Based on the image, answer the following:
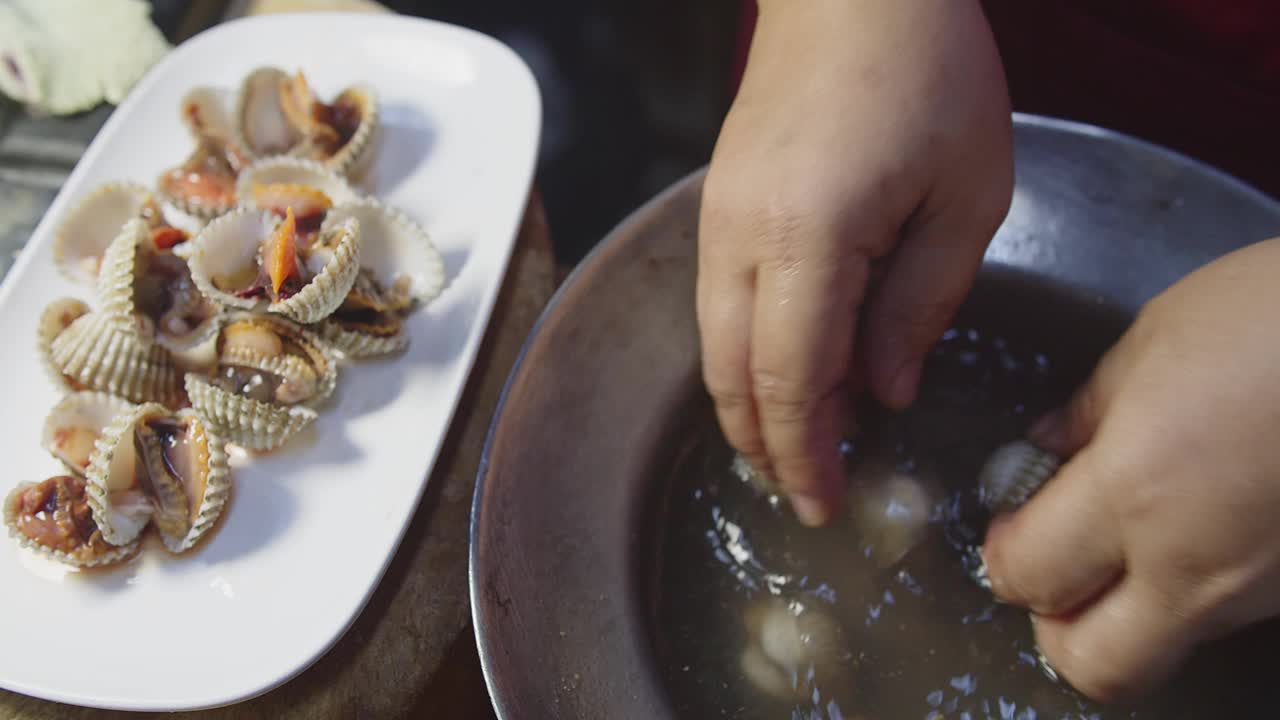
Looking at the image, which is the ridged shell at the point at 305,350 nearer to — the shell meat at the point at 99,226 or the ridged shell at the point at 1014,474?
the shell meat at the point at 99,226

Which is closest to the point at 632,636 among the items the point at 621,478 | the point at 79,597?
the point at 621,478

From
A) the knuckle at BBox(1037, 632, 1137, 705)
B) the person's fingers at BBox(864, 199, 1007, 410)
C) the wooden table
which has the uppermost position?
the person's fingers at BBox(864, 199, 1007, 410)

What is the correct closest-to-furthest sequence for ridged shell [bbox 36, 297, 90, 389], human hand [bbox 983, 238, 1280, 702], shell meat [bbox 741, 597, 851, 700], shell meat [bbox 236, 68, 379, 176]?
human hand [bbox 983, 238, 1280, 702], shell meat [bbox 741, 597, 851, 700], ridged shell [bbox 36, 297, 90, 389], shell meat [bbox 236, 68, 379, 176]

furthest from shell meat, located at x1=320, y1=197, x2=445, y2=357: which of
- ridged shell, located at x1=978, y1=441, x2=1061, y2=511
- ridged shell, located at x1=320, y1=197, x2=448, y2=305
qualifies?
ridged shell, located at x1=978, y1=441, x2=1061, y2=511

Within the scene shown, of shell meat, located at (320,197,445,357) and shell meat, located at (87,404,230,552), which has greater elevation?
shell meat, located at (320,197,445,357)

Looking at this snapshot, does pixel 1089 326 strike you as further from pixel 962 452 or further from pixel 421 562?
pixel 421 562

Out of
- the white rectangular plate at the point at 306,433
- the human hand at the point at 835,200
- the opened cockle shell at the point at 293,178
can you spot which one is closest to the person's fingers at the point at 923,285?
the human hand at the point at 835,200

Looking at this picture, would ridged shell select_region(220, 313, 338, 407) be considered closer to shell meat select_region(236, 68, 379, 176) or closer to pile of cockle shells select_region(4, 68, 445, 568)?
pile of cockle shells select_region(4, 68, 445, 568)
